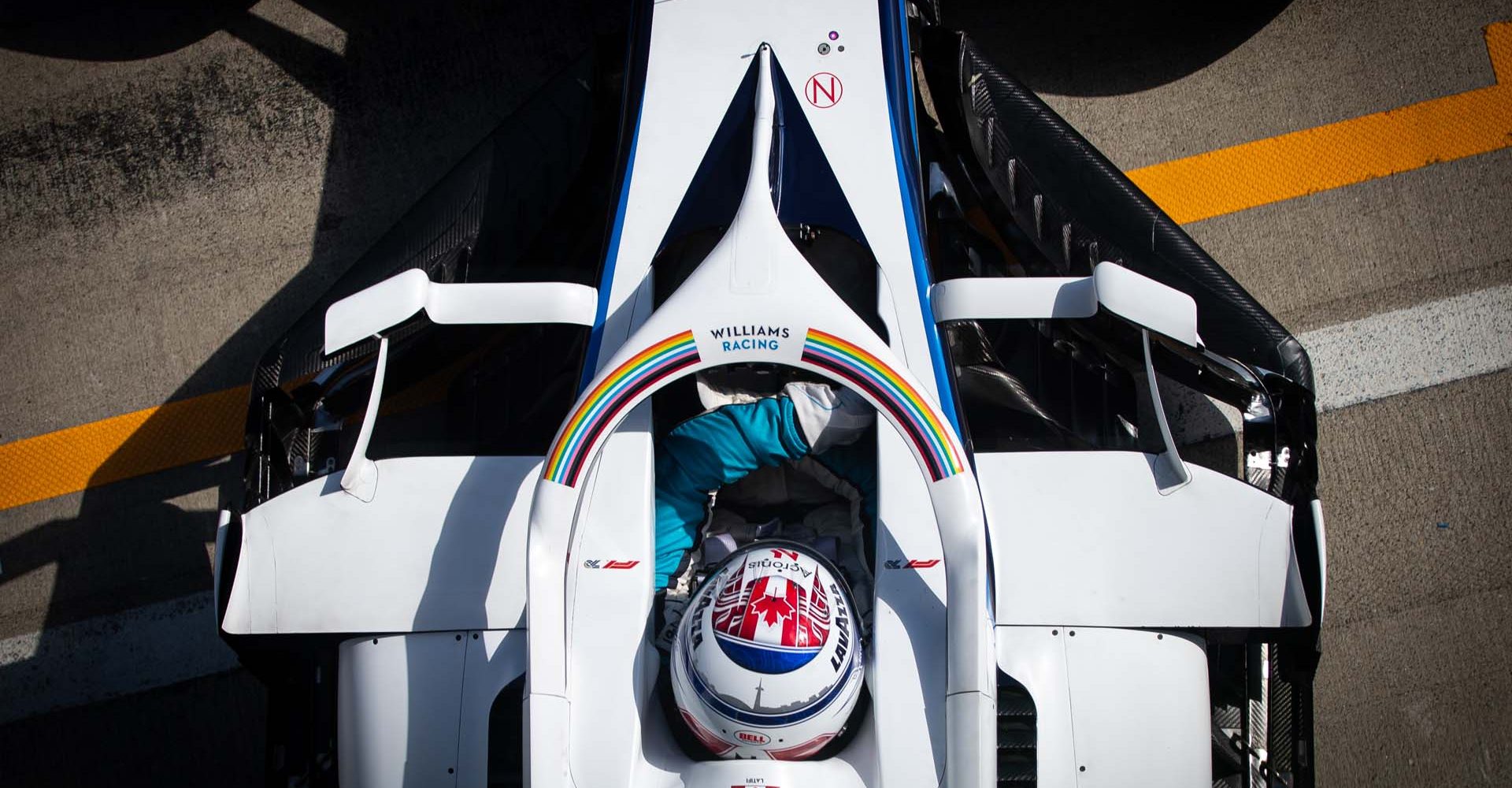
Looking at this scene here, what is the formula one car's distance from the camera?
201cm

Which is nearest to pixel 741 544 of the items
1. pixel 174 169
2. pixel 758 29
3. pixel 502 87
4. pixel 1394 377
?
pixel 758 29

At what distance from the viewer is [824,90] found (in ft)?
8.91

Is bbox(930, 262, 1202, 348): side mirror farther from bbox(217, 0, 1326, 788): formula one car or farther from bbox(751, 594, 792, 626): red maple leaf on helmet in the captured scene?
bbox(751, 594, 792, 626): red maple leaf on helmet

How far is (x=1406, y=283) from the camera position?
135 inches

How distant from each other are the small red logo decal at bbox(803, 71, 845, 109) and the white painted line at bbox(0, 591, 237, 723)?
8.57ft

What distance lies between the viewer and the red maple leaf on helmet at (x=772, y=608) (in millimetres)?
1886

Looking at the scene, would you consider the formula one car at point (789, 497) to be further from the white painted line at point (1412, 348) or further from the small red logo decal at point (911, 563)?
the white painted line at point (1412, 348)

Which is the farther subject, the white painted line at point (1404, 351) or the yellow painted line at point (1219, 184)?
the yellow painted line at point (1219, 184)

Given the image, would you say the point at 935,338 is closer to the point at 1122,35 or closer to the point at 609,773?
the point at 609,773

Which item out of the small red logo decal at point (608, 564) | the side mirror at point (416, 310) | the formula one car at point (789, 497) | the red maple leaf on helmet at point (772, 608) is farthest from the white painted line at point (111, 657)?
the red maple leaf on helmet at point (772, 608)

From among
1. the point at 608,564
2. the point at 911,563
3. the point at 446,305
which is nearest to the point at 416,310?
the point at 446,305

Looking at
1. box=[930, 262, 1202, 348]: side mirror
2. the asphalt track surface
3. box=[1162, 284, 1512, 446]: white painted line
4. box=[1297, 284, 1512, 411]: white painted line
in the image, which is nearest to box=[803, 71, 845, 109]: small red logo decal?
box=[930, 262, 1202, 348]: side mirror

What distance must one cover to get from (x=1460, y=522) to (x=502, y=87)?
3687 millimetres

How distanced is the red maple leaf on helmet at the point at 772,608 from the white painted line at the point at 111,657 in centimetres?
233
